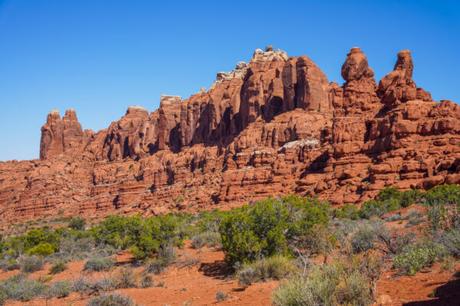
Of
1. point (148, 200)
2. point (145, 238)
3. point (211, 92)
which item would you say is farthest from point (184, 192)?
point (145, 238)

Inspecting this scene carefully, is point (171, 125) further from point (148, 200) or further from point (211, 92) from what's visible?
point (148, 200)

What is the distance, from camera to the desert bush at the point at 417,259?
1172 centimetres

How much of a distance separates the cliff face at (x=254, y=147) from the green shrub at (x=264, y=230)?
25710mm

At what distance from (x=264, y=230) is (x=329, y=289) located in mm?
9376

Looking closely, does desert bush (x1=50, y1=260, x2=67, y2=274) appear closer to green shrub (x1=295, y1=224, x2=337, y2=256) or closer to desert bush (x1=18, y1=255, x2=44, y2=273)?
desert bush (x1=18, y1=255, x2=44, y2=273)

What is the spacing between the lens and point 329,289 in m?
8.10

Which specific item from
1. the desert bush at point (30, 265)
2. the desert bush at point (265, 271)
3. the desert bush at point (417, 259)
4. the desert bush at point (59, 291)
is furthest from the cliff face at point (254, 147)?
the desert bush at point (59, 291)

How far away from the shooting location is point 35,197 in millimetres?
97000

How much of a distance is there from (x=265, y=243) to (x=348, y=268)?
24.2 ft

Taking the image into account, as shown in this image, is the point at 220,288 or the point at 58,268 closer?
the point at 220,288

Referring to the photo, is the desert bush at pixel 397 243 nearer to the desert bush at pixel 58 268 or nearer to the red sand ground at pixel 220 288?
the red sand ground at pixel 220 288

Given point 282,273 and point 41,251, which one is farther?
→ point 41,251

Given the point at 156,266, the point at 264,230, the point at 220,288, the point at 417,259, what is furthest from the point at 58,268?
the point at 417,259

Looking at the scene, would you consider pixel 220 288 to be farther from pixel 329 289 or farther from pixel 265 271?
pixel 329 289
